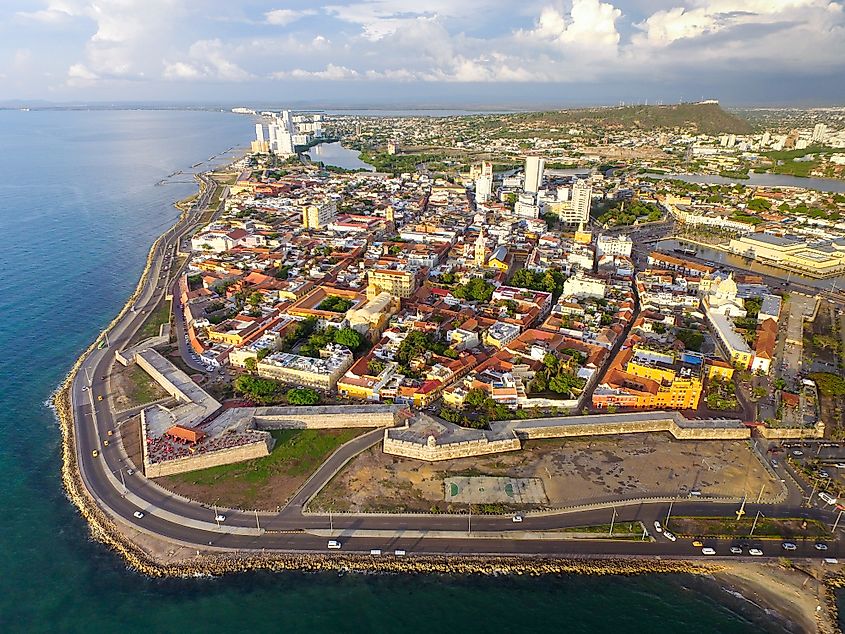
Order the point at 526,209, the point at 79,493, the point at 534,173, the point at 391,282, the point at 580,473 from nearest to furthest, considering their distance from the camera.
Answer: the point at 79,493 < the point at 580,473 < the point at 391,282 < the point at 526,209 < the point at 534,173

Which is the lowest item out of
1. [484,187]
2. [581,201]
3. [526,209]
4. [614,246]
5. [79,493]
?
[79,493]

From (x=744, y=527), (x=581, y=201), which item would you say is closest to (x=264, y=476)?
(x=744, y=527)

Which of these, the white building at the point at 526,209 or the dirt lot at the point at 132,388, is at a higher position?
the white building at the point at 526,209

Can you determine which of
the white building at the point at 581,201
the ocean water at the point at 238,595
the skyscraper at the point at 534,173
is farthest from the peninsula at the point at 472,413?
the skyscraper at the point at 534,173

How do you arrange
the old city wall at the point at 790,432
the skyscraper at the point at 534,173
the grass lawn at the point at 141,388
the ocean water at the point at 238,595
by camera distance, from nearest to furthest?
the ocean water at the point at 238,595 < the old city wall at the point at 790,432 < the grass lawn at the point at 141,388 < the skyscraper at the point at 534,173

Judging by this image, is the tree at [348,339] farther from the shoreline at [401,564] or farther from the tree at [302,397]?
the shoreline at [401,564]

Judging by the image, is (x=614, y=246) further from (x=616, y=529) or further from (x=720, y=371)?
(x=616, y=529)

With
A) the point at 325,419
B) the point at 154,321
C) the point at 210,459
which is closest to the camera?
the point at 210,459

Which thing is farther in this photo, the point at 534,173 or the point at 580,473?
the point at 534,173
